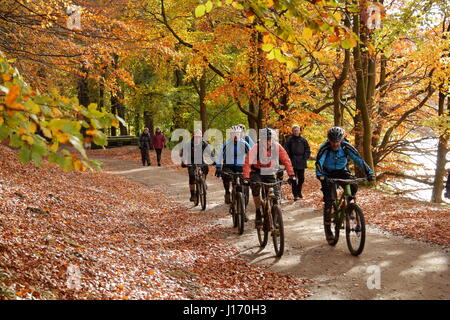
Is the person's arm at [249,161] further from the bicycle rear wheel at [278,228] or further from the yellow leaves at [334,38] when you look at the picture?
the yellow leaves at [334,38]

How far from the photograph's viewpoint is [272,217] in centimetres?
799

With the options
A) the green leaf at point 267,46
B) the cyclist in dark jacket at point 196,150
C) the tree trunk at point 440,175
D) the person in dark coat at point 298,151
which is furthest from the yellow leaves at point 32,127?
the tree trunk at point 440,175

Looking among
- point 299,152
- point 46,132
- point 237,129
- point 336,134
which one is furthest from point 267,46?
point 299,152

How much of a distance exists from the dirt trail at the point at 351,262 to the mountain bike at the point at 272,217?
21cm

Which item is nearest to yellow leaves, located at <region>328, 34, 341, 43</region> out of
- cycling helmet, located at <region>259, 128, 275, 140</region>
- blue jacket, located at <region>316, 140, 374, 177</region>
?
blue jacket, located at <region>316, 140, 374, 177</region>

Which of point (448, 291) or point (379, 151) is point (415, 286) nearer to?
point (448, 291)

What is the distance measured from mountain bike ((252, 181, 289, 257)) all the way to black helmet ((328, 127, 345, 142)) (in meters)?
1.25

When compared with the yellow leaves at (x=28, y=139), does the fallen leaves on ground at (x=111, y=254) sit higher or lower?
lower

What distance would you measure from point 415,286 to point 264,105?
1394 cm

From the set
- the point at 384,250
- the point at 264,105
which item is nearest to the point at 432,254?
the point at 384,250

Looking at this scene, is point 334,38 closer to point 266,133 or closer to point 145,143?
point 266,133

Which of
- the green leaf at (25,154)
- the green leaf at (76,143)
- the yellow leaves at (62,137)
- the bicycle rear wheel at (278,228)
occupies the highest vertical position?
the yellow leaves at (62,137)

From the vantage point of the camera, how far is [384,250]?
8.00 metres

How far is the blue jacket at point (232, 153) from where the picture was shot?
1065 cm
